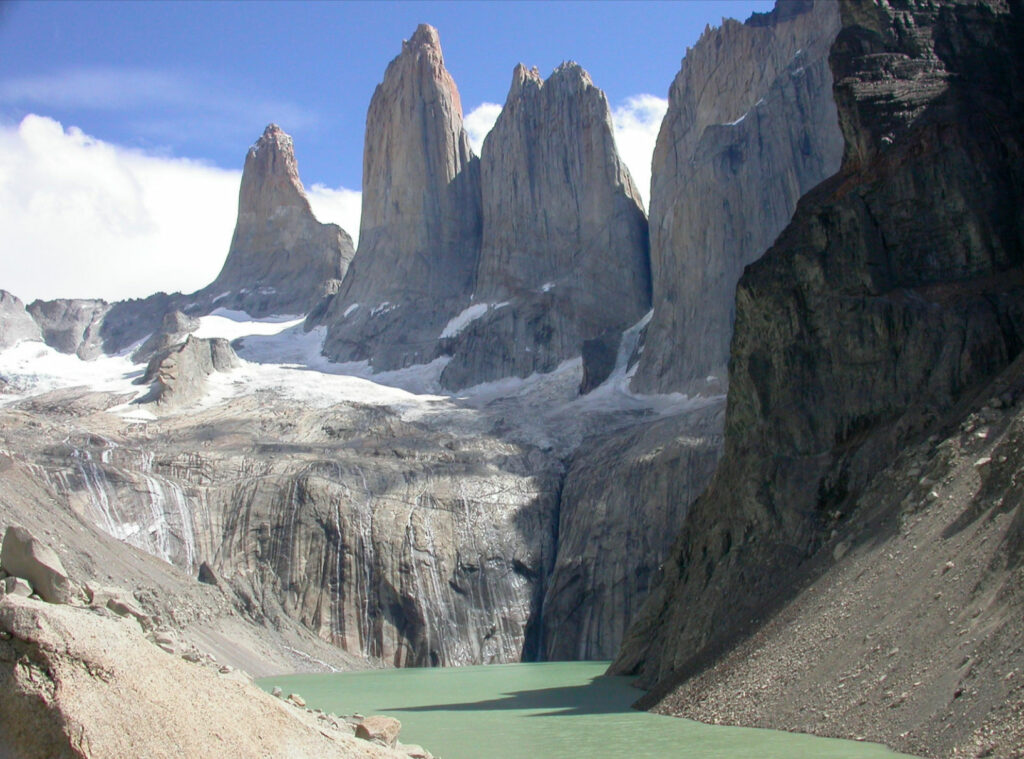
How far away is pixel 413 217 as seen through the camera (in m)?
101

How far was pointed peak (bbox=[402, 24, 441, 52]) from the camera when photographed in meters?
104

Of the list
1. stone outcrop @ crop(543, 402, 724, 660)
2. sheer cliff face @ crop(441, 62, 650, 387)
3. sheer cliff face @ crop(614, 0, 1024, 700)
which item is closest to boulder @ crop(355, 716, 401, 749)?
sheer cliff face @ crop(614, 0, 1024, 700)

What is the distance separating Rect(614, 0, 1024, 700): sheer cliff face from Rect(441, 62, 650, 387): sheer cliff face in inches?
1886

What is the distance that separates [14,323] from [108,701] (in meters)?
108

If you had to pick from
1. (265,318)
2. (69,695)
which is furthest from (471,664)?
(265,318)

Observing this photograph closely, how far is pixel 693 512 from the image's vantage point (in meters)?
38.5

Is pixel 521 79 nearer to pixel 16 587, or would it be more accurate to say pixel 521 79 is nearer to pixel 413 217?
pixel 413 217

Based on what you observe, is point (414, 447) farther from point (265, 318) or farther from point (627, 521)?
point (265, 318)

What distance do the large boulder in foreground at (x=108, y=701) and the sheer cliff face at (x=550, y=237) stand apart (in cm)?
7254

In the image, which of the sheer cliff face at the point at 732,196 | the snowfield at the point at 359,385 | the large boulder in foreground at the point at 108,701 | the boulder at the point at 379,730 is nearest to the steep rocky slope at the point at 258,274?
the snowfield at the point at 359,385

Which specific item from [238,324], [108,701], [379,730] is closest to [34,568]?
[108,701]

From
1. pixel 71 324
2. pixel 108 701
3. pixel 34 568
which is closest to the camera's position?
pixel 108 701

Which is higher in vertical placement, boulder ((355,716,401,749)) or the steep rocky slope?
the steep rocky slope

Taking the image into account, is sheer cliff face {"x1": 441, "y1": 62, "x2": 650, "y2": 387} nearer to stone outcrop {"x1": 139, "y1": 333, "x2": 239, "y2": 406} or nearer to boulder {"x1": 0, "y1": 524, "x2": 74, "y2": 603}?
stone outcrop {"x1": 139, "y1": 333, "x2": 239, "y2": 406}
